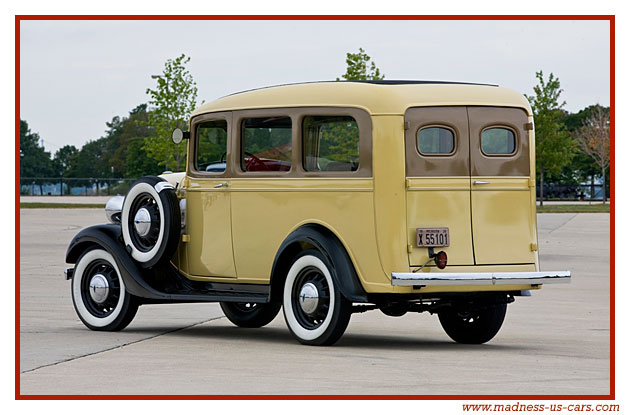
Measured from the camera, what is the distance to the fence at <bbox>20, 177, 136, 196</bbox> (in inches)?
3484

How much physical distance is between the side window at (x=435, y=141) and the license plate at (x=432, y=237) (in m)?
0.68

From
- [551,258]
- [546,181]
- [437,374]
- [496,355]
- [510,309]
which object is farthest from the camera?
[546,181]

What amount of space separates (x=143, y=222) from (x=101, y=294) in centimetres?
88

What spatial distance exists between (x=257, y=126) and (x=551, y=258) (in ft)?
44.6

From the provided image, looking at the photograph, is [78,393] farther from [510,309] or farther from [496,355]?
[510,309]

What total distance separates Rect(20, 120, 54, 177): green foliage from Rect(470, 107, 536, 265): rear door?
364 ft

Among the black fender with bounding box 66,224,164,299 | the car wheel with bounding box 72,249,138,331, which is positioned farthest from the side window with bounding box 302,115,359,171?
the car wheel with bounding box 72,249,138,331

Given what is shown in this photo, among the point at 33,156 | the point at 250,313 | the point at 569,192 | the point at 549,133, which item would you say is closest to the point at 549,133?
the point at 549,133

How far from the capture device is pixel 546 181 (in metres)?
89.4

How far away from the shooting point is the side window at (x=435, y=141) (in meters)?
11.0

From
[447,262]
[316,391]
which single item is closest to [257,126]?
[447,262]

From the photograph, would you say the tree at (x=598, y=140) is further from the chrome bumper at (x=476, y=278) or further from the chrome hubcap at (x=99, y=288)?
the chrome bumper at (x=476, y=278)

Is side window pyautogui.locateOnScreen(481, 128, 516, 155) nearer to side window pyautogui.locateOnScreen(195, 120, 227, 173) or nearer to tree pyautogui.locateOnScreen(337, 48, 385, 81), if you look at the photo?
side window pyautogui.locateOnScreen(195, 120, 227, 173)

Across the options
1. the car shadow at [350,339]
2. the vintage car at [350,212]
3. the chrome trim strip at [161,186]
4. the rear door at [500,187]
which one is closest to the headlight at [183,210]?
the vintage car at [350,212]
